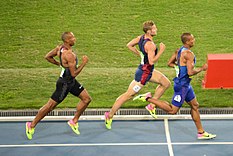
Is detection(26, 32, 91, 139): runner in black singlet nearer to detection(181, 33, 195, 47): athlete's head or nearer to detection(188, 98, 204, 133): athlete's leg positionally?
detection(181, 33, 195, 47): athlete's head

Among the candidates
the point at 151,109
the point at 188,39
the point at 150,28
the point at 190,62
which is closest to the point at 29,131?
the point at 151,109

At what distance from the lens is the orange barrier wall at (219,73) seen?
12648mm

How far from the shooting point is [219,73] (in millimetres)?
12711

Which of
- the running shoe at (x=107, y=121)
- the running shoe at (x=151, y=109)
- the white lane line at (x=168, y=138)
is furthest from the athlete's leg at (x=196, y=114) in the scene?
the running shoe at (x=107, y=121)

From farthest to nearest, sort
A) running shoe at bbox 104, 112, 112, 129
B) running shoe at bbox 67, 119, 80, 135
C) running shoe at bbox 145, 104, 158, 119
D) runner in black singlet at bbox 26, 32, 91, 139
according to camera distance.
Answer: running shoe at bbox 145, 104, 158, 119
running shoe at bbox 104, 112, 112, 129
running shoe at bbox 67, 119, 80, 135
runner in black singlet at bbox 26, 32, 91, 139

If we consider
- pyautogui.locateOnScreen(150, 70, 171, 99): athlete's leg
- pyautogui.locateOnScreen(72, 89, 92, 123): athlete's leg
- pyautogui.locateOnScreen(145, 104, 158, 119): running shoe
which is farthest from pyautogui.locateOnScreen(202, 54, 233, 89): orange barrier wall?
pyautogui.locateOnScreen(72, 89, 92, 123): athlete's leg

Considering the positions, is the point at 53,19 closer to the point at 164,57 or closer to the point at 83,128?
the point at 164,57

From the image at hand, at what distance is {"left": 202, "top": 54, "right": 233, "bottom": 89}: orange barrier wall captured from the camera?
12.6 metres

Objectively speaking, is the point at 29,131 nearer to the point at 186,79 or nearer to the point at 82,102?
the point at 82,102

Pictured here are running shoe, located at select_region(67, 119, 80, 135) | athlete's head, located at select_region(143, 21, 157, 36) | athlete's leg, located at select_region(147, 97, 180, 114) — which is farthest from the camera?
running shoe, located at select_region(67, 119, 80, 135)

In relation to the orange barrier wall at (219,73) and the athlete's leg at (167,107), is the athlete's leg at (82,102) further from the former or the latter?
the orange barrier wall at (219,73)

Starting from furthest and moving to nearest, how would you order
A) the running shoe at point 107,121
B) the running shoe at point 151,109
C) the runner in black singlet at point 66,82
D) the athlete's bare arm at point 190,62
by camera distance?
the running shoe at point 151,109 < the running shoe at point 107,121 < the runner in black singlet at point 66,82 < the athlete's bare arm at point 190,62

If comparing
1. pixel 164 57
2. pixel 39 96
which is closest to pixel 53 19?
pixel 164 57

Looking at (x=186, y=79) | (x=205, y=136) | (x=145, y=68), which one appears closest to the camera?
(x=186, y=79)
